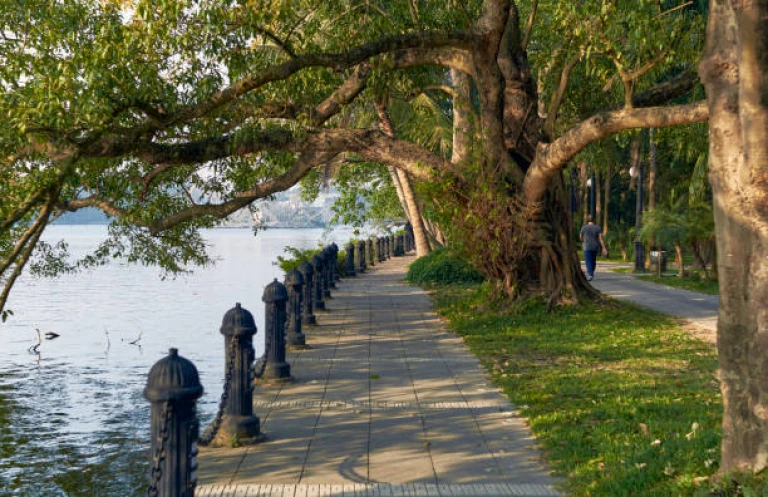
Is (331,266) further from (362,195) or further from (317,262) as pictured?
(362,195)

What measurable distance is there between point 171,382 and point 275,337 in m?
5.57

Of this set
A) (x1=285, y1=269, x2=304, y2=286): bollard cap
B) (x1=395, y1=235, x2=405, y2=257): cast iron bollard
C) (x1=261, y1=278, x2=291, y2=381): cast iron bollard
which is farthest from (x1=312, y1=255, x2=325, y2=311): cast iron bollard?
(x1=395, y1=235, x2=405, y2=257): cast iron bollard

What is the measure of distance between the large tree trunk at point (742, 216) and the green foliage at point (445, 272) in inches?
756

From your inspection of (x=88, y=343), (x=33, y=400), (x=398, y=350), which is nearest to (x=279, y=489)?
(x=398, y=350)

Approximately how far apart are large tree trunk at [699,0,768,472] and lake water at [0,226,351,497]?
488cm

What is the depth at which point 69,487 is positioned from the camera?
325 inches

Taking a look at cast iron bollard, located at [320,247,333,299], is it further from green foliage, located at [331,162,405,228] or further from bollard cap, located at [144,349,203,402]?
bollard cap, located at [144,349,203,402]

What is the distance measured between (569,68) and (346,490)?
12.0 meters

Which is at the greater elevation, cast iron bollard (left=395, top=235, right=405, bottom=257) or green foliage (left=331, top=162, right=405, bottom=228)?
green foliage (left=331, top=162, right=405, bottom=228)

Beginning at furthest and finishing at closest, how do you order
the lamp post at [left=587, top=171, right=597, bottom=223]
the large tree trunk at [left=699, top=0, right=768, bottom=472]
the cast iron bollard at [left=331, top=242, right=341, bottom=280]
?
the lamp post at [left=587, top=171, right=597, bottom=223] < the cast iron bollard at [left=331, top=242, right=341, bottom=280] < the large tree trunk at [left=699, top=0, right=768, bottom=472]

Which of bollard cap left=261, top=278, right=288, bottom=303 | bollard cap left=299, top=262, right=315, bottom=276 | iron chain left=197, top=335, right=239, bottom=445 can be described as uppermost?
bollard cap left=299, top=262, right=315, bottom=276

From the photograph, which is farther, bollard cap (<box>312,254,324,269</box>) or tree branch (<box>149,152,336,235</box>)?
bollard cap (<box>312,254,324,269</box>)

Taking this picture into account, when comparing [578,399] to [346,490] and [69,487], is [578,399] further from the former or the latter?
[69,487]

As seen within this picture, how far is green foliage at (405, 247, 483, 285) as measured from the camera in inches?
1021
